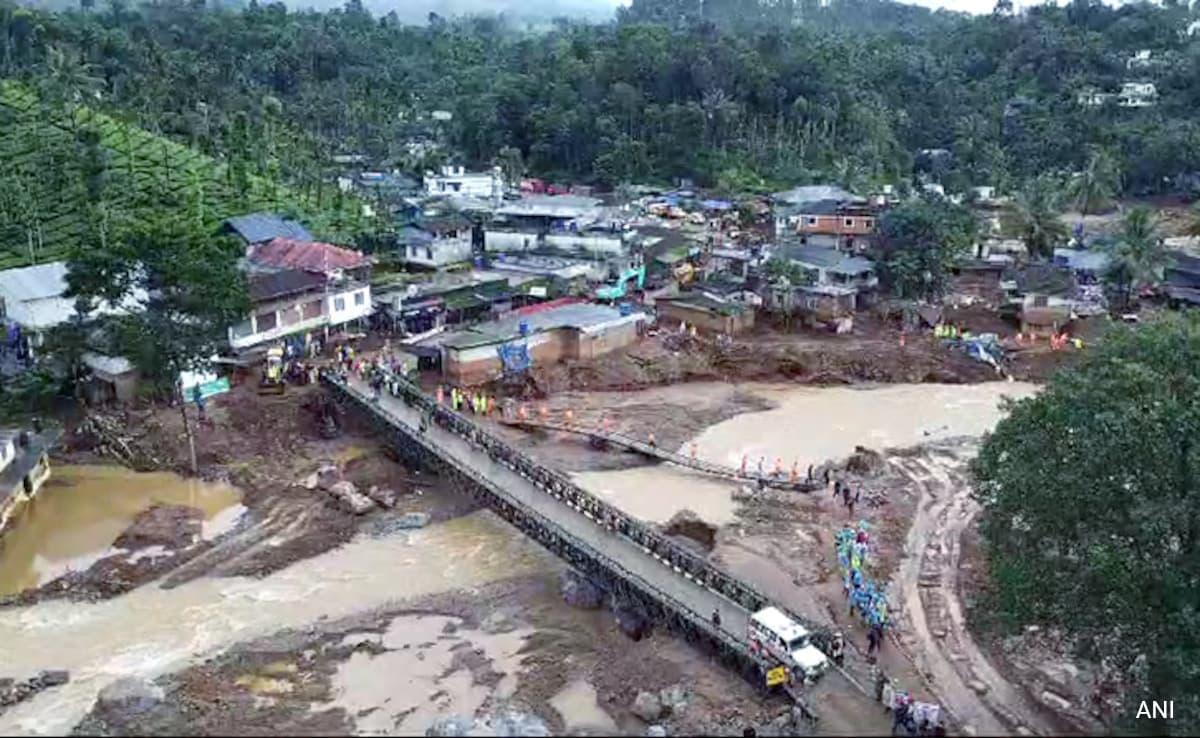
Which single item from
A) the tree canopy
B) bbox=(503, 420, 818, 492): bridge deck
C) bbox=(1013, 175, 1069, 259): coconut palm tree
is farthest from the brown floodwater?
bbox=(1013, 175, 1069, 259): coconut palm tree

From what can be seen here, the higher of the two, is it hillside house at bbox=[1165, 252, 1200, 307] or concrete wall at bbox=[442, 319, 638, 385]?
hillside house at bbox=[1165, 252, 1200, 307]

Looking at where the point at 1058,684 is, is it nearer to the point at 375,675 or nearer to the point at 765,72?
the point at 375,675

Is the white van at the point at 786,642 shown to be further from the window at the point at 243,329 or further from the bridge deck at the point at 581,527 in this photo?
the window at the point at 243,329

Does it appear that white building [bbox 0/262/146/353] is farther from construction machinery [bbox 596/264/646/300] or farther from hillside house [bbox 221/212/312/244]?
construction machinery [bbox 596/264/646/300]

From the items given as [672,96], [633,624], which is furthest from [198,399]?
[672,96]

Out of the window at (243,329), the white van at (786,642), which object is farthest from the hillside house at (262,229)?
the white van at (786,642)

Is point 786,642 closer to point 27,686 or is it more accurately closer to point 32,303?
point 27,686
